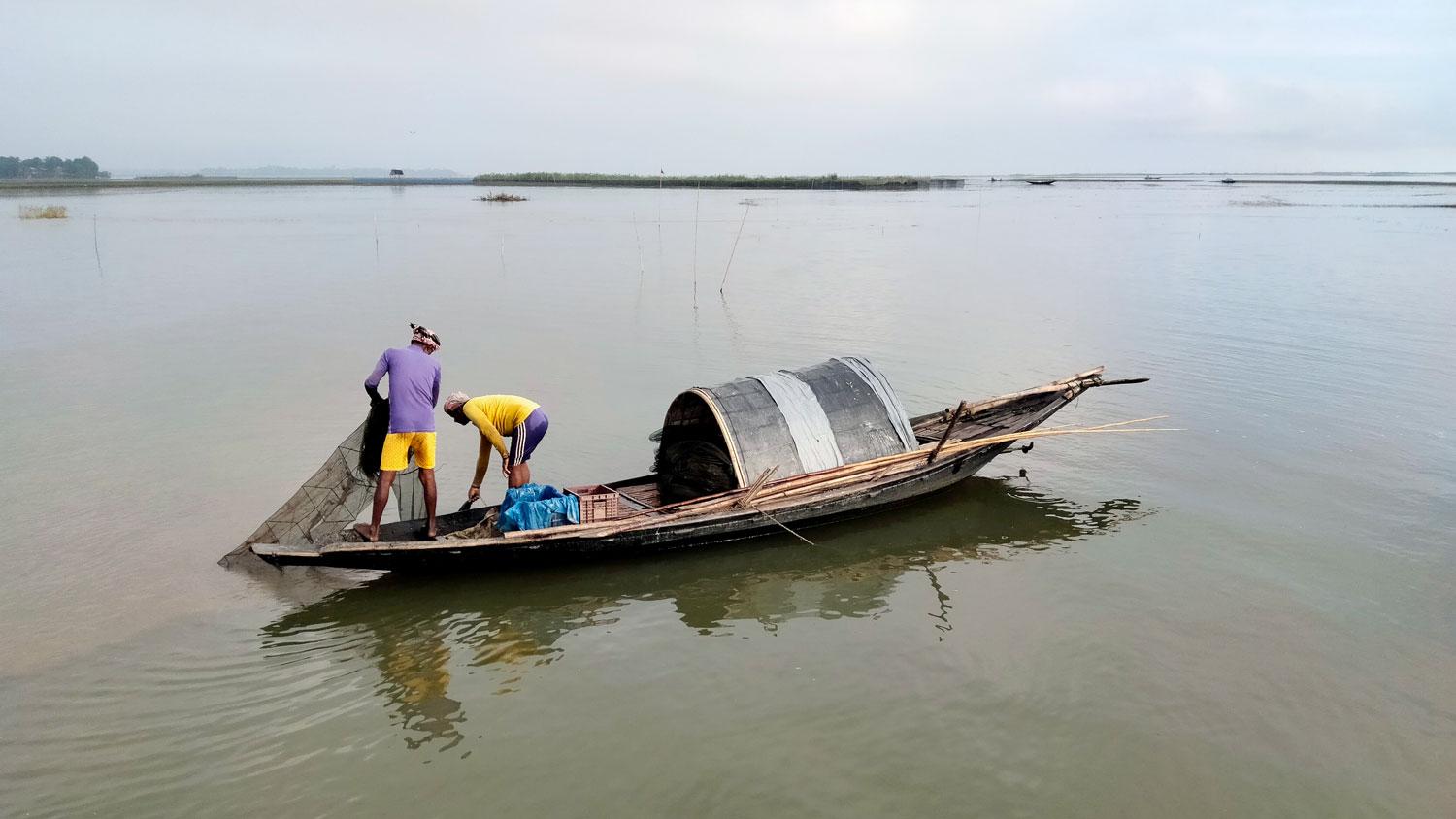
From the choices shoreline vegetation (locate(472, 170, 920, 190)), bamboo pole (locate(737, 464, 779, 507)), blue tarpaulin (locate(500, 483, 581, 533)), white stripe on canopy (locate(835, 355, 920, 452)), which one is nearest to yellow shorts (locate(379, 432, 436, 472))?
blue tarpaulin (locate(500, 483, 581, 533))

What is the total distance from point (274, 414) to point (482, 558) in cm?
566

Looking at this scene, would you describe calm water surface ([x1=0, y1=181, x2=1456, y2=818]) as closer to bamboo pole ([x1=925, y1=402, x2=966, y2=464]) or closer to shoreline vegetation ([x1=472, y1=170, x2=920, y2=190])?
bamboo pole ([x1=925, y1=402, x2=966, y2=464])

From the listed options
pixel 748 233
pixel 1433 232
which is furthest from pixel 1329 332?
pixel 1433 232

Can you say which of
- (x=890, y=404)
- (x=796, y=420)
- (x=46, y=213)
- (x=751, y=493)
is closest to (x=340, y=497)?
(x=751, y=493)

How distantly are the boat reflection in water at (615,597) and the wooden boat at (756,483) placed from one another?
0.20m

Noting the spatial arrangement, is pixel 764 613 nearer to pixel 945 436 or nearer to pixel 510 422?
pixel 945 436

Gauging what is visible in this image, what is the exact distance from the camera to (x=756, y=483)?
7215 mm

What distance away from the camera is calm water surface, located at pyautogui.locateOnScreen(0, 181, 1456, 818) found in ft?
15.3

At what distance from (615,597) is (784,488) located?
174cm

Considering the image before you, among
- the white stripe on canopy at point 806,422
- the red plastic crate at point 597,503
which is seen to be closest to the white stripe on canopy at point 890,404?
the white stripe on canopy at point 806,422

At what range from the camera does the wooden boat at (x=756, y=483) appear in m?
6.48

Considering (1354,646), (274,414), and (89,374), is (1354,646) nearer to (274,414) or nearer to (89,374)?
(274,414)

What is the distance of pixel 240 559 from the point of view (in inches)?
265

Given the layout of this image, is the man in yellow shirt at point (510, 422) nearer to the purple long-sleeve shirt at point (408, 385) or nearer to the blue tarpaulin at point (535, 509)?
the blue tarpaulin at point (535, 509)
